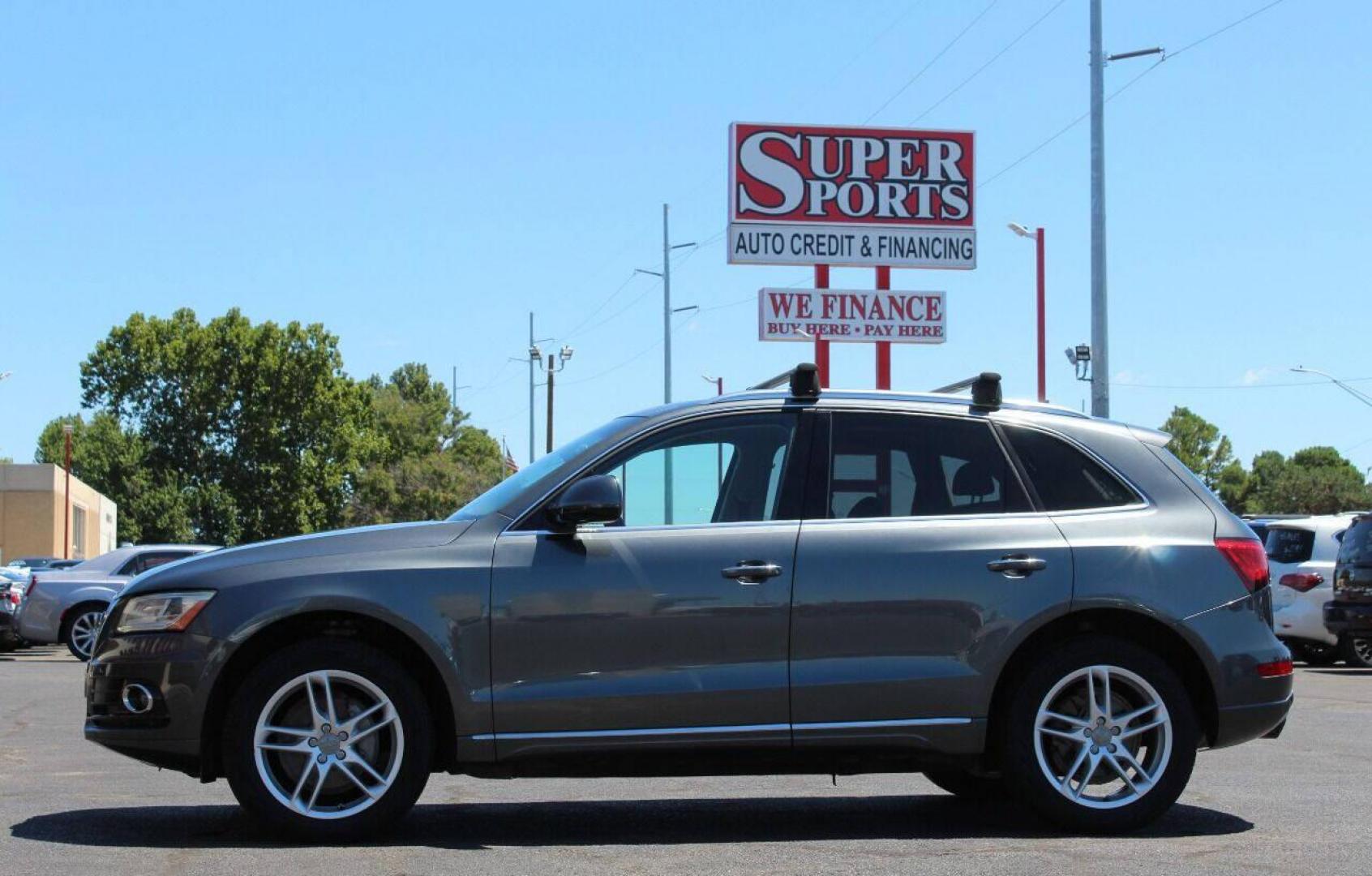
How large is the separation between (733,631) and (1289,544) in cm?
1619

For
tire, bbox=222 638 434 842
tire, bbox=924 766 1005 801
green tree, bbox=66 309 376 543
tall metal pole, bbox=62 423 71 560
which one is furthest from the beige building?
tire, bbox=222 638 434 842

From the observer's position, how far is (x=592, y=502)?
666 centimetres

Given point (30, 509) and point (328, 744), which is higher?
point (30, 509)

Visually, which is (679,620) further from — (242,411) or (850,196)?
(242,411)

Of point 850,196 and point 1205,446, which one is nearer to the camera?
point 850,196

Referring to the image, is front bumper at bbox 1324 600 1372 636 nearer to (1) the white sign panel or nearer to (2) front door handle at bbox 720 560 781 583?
(1) the white sign panel

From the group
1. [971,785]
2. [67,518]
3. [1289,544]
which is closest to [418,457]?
[67,518]

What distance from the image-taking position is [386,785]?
663cm

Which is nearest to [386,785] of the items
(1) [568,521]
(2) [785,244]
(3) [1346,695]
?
(1) [568,521]

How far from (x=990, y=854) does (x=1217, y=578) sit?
151cm

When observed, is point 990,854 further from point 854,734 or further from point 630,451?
point 630,451

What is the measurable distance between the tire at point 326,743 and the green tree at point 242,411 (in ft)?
275

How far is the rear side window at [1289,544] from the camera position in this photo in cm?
2108

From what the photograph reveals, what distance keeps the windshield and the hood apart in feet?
0.45
